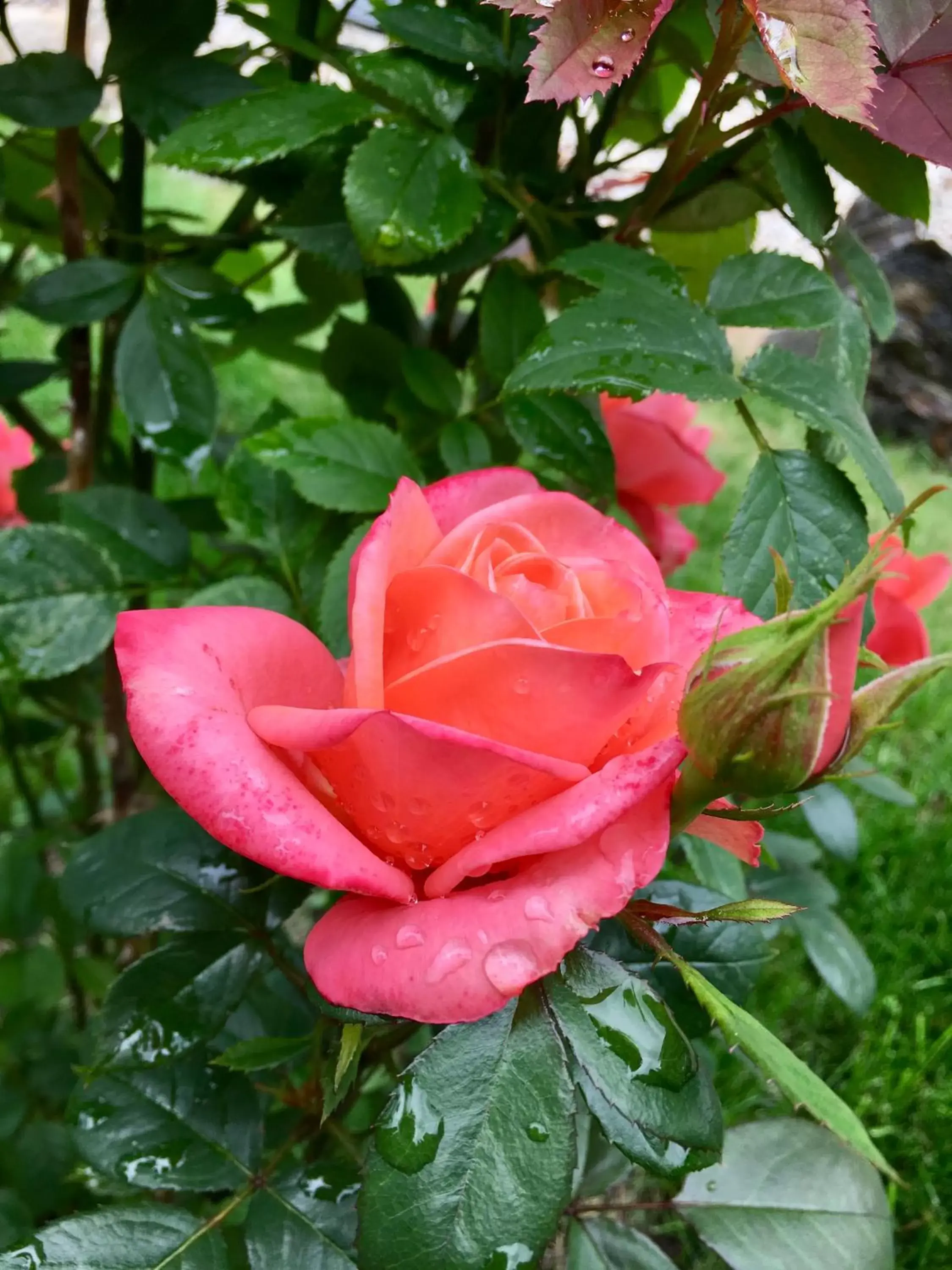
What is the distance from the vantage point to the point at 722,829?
0.34 metres

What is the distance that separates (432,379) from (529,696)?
37cm

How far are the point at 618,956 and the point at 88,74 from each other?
57 centimetres

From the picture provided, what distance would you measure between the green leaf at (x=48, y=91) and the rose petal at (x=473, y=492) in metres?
0.36

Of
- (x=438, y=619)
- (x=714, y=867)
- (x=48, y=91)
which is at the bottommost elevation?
(x=714, y=867)

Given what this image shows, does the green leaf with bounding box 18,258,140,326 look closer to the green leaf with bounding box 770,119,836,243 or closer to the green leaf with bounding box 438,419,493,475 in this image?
the green leaf with bounding box 438,419,493,475

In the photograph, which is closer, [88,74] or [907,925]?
[88,74]

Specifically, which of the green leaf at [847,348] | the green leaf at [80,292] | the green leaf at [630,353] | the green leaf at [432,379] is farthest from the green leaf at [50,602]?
the green leaf at [847,348]

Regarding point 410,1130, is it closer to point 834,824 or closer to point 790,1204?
point 790,1204

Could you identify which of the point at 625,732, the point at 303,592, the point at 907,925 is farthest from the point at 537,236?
the point at 907,925

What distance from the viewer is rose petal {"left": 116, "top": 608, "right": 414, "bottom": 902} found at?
0.28 metres

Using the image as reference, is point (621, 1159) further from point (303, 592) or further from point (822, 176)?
point (822, 176)

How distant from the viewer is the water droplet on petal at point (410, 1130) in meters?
0.30

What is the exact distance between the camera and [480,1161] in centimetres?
30

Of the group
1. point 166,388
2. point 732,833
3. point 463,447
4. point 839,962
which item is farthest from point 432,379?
point 839,962
